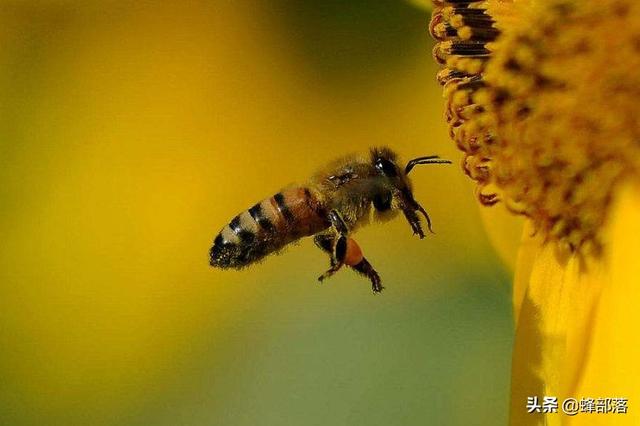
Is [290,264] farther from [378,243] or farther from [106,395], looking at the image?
[106,395]

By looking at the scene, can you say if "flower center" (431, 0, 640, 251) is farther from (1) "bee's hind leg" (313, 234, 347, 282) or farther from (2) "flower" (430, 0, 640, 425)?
(1) "bee's hind leg" (313, 234, 347, 282)

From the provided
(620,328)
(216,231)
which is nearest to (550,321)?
(620,328)

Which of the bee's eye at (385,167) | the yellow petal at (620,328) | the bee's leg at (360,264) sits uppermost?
the bee's eye at (385,167)

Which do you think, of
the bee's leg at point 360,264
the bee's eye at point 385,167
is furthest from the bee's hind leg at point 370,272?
the bee's eye at point 385,167

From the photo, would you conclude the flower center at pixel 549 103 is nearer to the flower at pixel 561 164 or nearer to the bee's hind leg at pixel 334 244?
the flower at pixel 561 164

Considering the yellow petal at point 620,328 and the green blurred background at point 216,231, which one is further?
the green blurred background at point 216,231

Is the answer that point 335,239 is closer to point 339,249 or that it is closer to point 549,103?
point 339,249

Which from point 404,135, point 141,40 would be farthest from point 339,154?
point 141,40

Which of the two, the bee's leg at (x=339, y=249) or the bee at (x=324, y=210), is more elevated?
the bee at (x=324, y=210)
